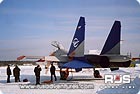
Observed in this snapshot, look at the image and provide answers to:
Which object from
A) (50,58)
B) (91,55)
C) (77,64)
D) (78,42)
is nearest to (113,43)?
(91,55)

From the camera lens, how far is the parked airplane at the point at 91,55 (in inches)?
155

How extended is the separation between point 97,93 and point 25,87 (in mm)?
776

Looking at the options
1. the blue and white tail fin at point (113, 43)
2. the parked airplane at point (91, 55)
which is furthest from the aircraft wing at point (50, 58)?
the blue and white tail fin at point (113, 43)

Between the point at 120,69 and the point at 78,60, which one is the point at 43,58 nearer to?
the point at 78,60

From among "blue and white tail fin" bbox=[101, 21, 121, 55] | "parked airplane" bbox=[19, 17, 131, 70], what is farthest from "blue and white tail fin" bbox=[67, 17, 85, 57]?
"blue and white tail fin" bbox=[101, 21, 121, 55]

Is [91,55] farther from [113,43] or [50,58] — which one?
[50,58]

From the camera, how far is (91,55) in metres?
4.28

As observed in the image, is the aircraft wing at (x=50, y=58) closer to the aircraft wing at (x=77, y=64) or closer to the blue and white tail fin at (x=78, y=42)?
the aircraft wing at (x=77, y=64)

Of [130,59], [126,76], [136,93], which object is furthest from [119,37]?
Result: [136,93]

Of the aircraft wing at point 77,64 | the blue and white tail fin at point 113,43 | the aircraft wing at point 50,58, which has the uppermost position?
the blue and white tail fin at point 113,43

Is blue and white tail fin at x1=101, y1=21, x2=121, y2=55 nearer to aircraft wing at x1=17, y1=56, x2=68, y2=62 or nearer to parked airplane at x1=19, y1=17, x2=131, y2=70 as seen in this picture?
parked airplane at x1=19, y1=17, x2=131, y2=70

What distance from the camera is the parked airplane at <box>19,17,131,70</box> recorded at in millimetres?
3939

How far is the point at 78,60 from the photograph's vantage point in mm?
4434

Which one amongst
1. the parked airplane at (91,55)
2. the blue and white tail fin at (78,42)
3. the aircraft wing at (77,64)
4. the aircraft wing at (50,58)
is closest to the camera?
the aircraft wing at (50,58)
